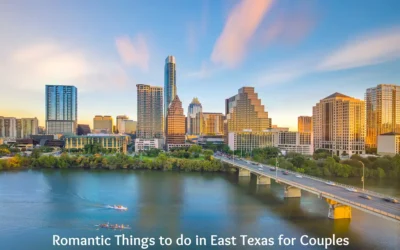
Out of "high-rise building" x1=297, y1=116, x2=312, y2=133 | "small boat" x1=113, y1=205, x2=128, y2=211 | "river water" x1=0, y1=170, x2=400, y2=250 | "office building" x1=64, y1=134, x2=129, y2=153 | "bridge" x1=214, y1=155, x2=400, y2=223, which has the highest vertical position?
"high-rise building" x1=297, y1=116, x2=312, y2=133

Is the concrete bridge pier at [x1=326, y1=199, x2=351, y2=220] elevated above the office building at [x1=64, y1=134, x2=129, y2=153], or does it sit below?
below

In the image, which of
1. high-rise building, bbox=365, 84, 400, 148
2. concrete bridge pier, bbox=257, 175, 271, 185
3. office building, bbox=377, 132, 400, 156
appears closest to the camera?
concrete bridge pier, bbox=257, 175, 271, 185

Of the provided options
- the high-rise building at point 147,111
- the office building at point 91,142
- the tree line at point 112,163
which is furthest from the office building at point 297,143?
the office building at point 91,142

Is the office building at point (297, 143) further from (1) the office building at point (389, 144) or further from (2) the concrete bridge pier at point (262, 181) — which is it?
(2) the concrete bridge pier at point (262, 181)

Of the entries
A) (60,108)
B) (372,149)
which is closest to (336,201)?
(372,149)

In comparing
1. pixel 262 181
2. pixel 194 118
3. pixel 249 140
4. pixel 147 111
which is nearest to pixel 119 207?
pixel 262 181

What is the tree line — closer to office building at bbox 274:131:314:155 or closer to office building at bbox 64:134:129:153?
office building at bbox 64:134:129:153

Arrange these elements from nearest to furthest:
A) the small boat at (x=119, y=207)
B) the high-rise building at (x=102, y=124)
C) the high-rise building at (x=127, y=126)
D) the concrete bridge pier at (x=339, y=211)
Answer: the concrete bridge pier at (x=339, y=211), the small boat at (x=119, y=207), the high-rise building at (x=102, y=124), the high-rise building at (x=127, y=126)

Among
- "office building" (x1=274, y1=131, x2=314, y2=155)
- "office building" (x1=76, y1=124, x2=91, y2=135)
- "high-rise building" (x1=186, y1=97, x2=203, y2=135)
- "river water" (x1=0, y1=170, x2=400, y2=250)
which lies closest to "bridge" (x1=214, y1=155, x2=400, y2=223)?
"river water" (x1=0, y1=170, x2=400, y2=250)
